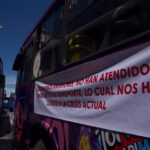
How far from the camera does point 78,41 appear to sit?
1.79 metres

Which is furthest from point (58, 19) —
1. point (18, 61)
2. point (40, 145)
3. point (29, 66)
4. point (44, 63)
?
point (18, 61)

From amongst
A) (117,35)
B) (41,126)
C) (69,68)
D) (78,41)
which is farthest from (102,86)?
(41,126)

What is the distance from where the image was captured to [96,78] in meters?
1.36

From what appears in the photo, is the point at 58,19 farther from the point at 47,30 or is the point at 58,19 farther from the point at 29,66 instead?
the point at 29,66

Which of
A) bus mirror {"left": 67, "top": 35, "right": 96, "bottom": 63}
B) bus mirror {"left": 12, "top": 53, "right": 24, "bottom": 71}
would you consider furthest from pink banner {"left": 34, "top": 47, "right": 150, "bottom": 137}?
bus mirror {"left": 12, "top": 53, "right": 24, "bottom": 71}

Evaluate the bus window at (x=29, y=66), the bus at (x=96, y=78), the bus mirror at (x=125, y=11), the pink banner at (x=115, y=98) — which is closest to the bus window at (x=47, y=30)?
the bus at (x=96, y=78)

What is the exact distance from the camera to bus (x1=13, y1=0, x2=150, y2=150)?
1031 mm

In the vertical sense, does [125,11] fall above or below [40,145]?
above

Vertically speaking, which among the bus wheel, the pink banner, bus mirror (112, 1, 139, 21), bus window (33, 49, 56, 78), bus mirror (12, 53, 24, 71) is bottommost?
the bus wheel

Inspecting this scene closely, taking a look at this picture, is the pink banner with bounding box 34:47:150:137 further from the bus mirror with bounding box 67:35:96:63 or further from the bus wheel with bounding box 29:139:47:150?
the bus wheel with bounding box 29:139:47:150

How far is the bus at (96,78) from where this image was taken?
1.03 m

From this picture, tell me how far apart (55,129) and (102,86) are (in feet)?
3.16

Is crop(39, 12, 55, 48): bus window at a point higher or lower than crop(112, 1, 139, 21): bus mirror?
higher

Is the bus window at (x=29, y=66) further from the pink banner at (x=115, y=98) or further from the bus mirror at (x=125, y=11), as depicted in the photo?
the bus mirror at (x=125, y=11)
